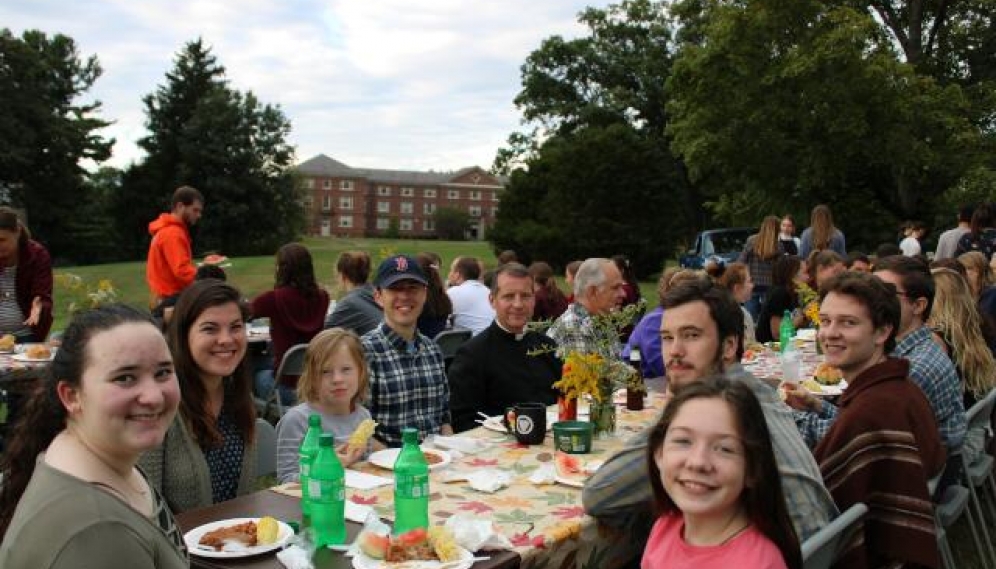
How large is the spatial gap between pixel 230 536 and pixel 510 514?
0.86 meters

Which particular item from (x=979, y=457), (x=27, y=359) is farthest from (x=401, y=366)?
(x=27, y=359)

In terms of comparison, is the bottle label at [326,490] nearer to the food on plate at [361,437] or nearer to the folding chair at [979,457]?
the food on plate at [361,437]

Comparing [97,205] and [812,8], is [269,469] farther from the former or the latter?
[97,205]

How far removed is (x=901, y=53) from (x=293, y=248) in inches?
874

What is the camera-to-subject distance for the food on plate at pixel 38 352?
242 inches

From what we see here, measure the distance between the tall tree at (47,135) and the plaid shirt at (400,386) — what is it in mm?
37931

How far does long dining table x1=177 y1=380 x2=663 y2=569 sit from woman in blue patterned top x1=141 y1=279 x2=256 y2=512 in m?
0.28

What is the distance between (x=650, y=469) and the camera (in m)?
2.35

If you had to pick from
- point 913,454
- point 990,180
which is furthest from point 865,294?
point 990,180

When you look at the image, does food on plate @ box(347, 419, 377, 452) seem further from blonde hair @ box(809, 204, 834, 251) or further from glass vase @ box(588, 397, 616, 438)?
blonde hair @ box(809, 204, 834, 251)

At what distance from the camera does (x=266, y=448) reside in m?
3.70

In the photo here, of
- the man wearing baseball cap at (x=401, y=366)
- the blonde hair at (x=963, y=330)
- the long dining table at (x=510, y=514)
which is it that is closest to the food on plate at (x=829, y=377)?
the blonde hair at (x=963, y=330)

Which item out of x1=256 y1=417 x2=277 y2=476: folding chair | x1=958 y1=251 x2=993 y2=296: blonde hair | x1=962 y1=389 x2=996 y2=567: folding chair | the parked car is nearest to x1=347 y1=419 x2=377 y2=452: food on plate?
x1=256 y1=417 x2=277 y2=476: folding chair

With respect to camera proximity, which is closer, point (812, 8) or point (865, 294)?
point (865, 294)
